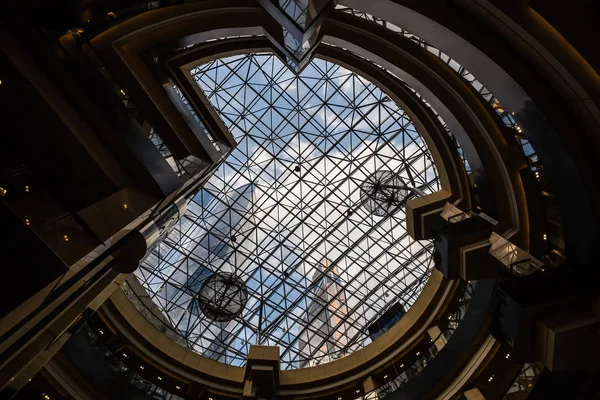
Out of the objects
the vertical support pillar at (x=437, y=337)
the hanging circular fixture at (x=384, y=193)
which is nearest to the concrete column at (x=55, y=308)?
the vertical support pillar at (x=437, y=337)

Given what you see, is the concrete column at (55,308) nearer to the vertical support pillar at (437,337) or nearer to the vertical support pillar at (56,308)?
the vertical support pillar at (56,308)

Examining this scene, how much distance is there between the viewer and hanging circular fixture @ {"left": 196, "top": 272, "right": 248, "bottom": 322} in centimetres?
2372

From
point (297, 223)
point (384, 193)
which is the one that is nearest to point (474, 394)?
point (384, 193)

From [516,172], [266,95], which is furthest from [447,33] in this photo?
[266,95]

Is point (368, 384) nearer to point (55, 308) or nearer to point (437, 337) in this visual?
point (437, 337)

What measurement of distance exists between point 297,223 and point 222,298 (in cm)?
1664

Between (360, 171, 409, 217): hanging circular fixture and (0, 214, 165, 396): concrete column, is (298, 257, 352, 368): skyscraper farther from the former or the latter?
(0, 214, 165, 396): concrete column

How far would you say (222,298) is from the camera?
2395 cm

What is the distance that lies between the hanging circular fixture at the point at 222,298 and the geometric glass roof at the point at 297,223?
1204 centimetres

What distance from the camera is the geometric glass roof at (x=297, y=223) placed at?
34.5 meters

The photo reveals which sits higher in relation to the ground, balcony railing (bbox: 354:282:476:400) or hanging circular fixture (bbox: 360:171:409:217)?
hanging circular fixture (bbox: 360:171:409:217)

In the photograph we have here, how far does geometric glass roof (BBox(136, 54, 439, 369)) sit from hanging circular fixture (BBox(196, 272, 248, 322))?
1204 cm

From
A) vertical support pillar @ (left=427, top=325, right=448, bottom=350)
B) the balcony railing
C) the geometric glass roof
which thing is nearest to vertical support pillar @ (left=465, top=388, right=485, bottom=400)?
vertical support pillar @ (left=427, top=325, right=448, bottom=350)

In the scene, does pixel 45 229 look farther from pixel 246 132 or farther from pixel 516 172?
pixel 246 132
